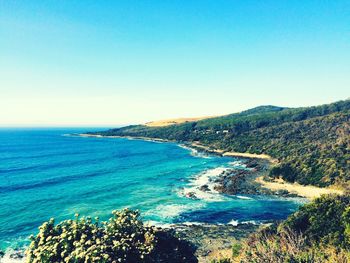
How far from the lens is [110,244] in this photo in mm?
24953

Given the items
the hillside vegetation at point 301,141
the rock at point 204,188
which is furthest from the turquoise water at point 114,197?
the hillside vegetation at point 301,141

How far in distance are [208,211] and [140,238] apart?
30540mm

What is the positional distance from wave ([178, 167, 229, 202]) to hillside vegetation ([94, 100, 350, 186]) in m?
17.8

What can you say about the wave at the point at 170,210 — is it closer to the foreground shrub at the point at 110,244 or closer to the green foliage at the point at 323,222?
the green foliage at the point at 323,222

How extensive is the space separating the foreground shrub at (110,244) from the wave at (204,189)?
36.5 meters

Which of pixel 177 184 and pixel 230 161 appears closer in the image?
pixel 177 184

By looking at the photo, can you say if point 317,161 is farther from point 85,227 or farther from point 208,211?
point 85,227

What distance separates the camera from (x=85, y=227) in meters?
26.8

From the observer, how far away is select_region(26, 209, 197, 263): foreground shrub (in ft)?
75.3

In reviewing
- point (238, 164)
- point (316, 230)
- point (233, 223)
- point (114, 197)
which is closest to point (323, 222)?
point (316, 230)

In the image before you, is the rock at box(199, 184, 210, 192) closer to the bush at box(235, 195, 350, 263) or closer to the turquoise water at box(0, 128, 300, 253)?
the turquoise water at box(0, 128, 300, 253)

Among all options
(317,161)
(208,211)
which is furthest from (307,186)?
(208,211)

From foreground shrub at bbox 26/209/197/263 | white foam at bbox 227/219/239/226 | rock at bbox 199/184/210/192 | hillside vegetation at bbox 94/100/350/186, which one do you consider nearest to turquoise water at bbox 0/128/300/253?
white foam at bbox 227/219/239/226

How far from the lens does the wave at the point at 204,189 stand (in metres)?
64.8
